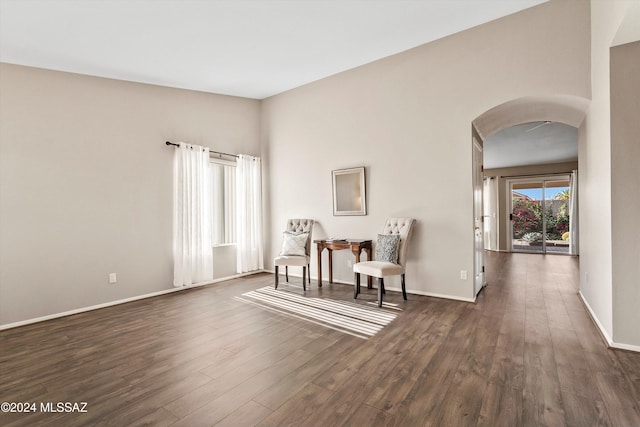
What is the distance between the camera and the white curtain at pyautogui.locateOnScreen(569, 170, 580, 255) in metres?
8.36

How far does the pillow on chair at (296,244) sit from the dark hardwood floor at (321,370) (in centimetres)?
132

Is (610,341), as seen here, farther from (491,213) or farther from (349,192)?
(491,213)

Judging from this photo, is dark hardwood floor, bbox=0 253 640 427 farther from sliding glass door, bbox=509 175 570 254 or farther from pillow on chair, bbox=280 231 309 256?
sliding glass door, bbox=509 175 570 254

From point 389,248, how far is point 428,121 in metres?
1.77

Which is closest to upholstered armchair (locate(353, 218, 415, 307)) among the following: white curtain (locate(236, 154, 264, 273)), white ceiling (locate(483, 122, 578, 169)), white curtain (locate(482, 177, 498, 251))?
white curtain (locate(236, 154, 264, 273))

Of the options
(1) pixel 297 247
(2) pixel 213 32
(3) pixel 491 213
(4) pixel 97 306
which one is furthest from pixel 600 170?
(3) pixel 491 213

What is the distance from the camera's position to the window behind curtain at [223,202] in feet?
17.3

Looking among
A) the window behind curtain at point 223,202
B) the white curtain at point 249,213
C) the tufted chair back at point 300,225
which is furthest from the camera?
the white curtain at point 249,213

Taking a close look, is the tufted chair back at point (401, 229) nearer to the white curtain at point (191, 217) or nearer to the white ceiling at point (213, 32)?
the white ceiling at point (213, 32)

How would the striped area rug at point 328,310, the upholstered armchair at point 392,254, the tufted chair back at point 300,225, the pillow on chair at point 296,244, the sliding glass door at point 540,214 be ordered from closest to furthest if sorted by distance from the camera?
the striped area rug at point 328,310
the upholstered armchair at point 392,254
the pillow on chair at point 296,244
the tufted chair back at point 300,225
the sliding glass door at point 540,214

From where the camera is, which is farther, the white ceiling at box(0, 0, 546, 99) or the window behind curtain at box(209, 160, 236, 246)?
the window behind curtain at box(209, 160, 236, 246)

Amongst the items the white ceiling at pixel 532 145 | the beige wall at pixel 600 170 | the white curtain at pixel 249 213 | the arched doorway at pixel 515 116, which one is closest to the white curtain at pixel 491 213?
the white ceiling at pixel 532 145

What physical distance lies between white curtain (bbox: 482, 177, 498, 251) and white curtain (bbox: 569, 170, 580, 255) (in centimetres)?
181

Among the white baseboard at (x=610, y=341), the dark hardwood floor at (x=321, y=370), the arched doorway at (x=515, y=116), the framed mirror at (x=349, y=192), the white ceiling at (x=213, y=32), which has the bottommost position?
the dark hardwood floor at (x=321, y=370)
